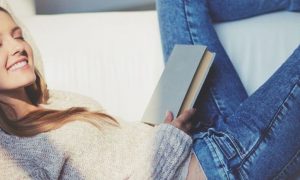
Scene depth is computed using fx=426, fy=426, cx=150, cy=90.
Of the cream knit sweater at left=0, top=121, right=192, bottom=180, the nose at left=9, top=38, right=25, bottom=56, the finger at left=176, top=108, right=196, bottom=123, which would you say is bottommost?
the cream knit sweater at left=0, top=121, right=192, bottom=180

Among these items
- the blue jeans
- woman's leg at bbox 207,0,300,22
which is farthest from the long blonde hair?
woman's leg at bbox 207,0,300,22

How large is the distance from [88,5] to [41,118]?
0.68 m

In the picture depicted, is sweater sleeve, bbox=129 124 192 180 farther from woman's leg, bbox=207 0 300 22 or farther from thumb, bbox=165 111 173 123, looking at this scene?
woman's leg, bbox=207 0 300 22

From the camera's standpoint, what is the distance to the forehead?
97 cm

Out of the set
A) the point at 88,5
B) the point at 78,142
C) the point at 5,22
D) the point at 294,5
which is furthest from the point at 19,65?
the point at 294,5

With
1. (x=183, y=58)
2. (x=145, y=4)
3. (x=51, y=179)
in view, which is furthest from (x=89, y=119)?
(x=145, y=4)

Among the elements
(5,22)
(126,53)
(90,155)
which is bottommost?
(90,155)

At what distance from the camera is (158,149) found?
3.04 ft

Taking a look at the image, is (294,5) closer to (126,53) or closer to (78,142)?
(126,53)

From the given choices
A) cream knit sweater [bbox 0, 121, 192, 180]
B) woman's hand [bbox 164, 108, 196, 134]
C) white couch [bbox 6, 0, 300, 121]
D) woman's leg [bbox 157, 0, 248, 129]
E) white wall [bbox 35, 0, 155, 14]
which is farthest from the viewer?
white wall [bbox 35, 0, 155, 14]

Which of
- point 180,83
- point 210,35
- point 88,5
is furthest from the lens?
point 88,5

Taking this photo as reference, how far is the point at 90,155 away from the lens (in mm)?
925

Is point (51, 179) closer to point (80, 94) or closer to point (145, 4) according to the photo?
point (80, 94)

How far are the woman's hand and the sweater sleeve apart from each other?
4 cm
